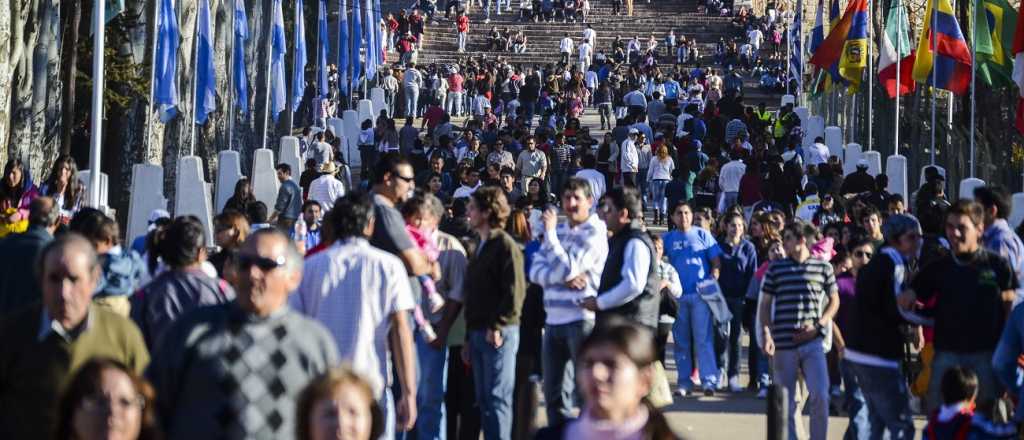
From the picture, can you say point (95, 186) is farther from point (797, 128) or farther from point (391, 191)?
point (797, 128)

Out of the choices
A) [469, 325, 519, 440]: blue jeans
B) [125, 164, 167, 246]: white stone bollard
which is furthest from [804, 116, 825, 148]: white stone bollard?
[469, 325, 519, 440]: blue jeans

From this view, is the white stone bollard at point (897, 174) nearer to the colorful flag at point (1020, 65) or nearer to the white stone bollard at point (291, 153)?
the colorful flag at point (1020, 65)

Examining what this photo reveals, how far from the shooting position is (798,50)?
1909 inches

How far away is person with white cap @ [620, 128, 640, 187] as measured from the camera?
1278 inches

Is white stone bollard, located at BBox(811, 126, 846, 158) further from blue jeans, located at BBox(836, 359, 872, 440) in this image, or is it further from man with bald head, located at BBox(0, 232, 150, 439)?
man with bald head, located at BBox(0, 232, 150, 439)

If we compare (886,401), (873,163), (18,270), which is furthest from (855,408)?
(873,163)

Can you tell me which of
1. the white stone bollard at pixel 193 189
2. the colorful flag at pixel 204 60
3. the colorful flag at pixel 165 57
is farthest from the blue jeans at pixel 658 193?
the colorful flag at pixel 165 57

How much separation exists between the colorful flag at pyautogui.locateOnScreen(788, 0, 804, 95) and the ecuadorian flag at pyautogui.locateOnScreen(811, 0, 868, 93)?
37.7 ft

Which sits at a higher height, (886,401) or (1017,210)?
(1017,210)

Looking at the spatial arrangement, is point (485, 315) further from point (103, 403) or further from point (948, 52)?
point (948, 52)

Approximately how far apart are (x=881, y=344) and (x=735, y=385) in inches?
191

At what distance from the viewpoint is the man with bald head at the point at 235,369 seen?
797 centimetres

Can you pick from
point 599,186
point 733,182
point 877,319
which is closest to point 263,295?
point 877,319

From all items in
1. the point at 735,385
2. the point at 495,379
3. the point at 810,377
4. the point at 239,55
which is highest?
the point at 239,55
